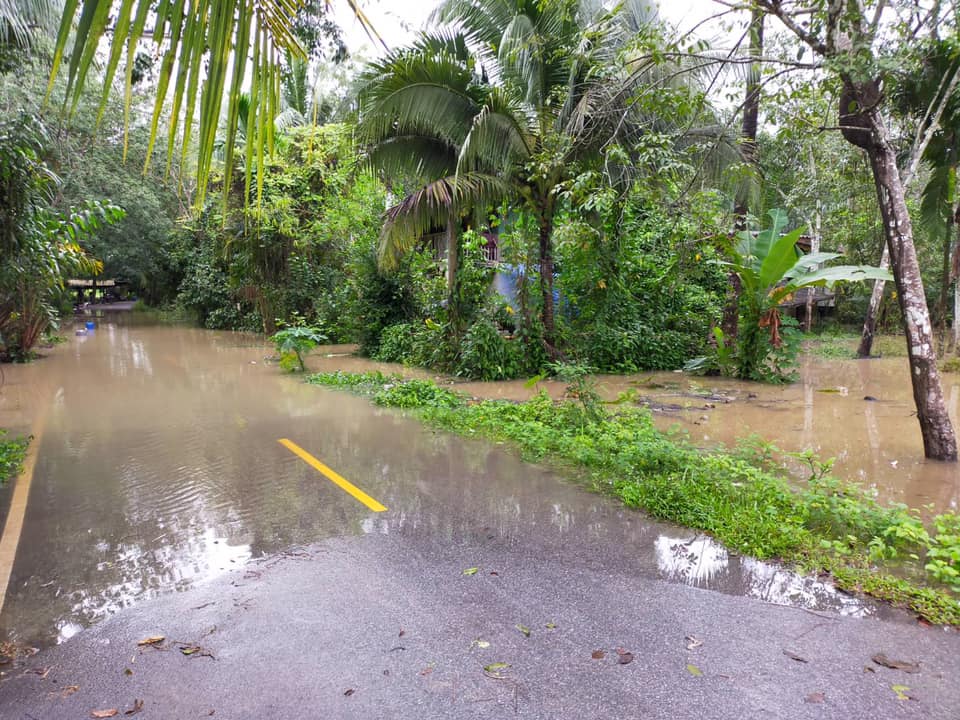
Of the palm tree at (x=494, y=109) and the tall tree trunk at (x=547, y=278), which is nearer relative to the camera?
the palm tree at (x=494, y=109)

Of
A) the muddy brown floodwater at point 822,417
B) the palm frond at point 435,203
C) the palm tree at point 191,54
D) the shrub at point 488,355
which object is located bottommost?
the muddy brown floodwater at point 822,417

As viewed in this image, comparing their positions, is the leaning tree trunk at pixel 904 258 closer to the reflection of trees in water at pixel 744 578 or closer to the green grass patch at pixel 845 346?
the reflection of trees in water at pixel 744 578

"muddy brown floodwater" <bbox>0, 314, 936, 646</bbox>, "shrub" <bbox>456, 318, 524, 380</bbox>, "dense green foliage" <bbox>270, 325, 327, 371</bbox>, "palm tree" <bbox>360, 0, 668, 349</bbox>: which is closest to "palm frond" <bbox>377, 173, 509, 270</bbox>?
"palm tree" <bbox>360, 0, 668, 349</bbox>

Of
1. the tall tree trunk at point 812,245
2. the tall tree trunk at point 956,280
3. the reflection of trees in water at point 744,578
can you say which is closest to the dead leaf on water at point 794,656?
the reflection of trees in water at point 744,578

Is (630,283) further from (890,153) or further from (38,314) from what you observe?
(38,314)

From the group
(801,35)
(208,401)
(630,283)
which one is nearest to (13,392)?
(208,401)

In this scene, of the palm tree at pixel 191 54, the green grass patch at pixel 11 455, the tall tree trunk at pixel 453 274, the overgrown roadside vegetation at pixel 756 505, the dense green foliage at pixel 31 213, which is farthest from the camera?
the tall tree trunk at pixel 453 274

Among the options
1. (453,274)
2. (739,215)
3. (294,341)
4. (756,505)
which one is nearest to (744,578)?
(756,505)

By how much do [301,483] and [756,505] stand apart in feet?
13.6

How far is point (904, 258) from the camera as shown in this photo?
7.36m

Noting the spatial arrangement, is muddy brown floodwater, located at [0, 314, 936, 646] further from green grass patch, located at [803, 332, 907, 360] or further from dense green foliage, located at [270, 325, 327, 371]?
green grass patch, located at [803, 332, 907, 360]

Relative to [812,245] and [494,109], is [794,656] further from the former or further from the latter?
[812,245]

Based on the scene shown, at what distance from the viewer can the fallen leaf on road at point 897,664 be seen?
341 centimetres

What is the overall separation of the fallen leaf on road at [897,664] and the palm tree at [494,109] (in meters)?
9.44
